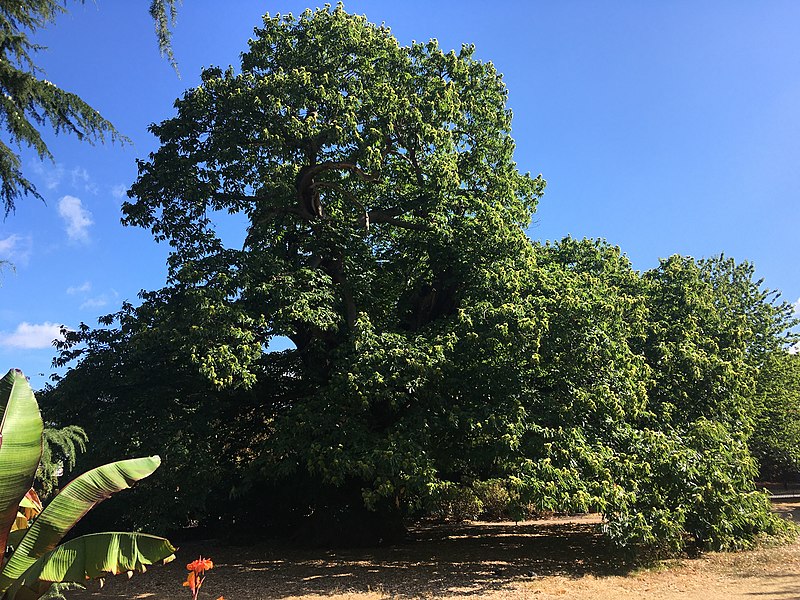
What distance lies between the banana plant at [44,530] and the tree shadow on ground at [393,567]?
4.89 m

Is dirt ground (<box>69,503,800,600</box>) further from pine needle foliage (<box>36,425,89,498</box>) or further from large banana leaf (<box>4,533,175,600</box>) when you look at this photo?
large banana leaf (<box>4,533,175,600</box>)

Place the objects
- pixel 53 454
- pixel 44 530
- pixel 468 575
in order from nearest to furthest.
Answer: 1. pixel 44 530
2. pixel 53 454
3. pixel 468 575

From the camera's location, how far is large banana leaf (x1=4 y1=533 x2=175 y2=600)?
15.5ft

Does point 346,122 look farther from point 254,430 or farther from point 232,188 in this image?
point 254,430

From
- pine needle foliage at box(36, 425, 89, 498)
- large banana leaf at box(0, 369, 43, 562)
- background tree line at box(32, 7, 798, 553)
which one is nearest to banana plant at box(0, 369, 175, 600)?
large banana leaf at box(0, 369, 43, 562)

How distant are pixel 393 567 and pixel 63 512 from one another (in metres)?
7.70

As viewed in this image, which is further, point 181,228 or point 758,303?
point 758,303

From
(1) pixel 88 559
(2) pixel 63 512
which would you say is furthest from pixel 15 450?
(1) pixel 88 559

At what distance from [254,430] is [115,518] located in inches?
139

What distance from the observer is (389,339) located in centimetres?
1069

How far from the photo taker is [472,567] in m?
11.1

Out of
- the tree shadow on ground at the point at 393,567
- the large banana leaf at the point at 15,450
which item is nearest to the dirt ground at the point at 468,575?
the tree shadow on ground at the point at 393,567

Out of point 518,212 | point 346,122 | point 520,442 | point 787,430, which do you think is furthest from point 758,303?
point 346,122

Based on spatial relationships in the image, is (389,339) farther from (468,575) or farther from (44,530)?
(44,530)
